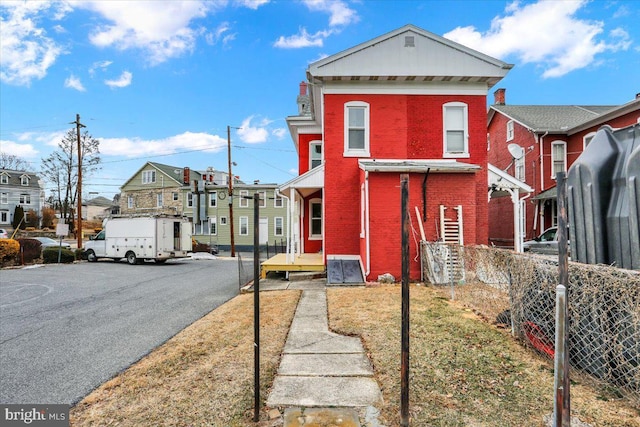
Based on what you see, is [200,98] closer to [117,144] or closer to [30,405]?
[117,144]

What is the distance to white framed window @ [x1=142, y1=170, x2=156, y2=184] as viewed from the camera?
123ft

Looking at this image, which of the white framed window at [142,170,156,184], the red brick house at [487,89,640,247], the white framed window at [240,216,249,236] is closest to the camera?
the red brick house at [487,89,640,247]

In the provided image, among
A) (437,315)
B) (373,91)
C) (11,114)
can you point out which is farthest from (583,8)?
(11,114)

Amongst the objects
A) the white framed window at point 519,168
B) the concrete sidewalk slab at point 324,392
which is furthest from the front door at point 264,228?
the concrete sidewalk slab at point 324,392

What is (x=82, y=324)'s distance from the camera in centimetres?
685

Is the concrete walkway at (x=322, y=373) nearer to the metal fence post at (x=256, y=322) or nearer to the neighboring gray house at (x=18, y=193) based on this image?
the metal fence post at (x=256, y=322)

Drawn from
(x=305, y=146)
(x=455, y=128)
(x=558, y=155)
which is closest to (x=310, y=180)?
(x=305, y=146)

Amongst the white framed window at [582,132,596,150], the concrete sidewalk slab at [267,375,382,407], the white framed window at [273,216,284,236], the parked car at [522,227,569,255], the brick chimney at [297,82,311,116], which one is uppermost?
the brick chimney at [297,82,311,116]

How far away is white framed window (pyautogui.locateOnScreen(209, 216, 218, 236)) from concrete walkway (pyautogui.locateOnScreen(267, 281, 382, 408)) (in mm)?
31228

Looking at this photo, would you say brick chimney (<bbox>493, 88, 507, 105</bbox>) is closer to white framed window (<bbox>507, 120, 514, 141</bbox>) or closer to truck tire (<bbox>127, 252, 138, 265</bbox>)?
white framed window (<bbox>507, 120, 514, 141</bbox>)

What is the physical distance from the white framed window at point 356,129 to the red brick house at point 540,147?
9828 mm

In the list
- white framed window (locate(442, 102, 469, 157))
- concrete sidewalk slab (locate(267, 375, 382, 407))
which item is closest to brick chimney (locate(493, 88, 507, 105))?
white framed window (locate(442, 102, 469, 157))

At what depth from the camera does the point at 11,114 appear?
3612 cm

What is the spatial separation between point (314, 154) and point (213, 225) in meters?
22.8
